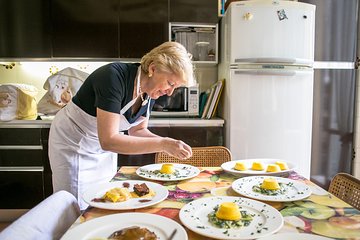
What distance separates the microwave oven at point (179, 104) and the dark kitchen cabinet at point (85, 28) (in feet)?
1.99

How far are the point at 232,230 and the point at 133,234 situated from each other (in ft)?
0.78

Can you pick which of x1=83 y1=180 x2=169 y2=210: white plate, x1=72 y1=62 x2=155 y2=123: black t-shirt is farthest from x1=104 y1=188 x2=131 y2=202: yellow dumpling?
x1=72 y1=62 x2=155 y2=123: black t-shirt

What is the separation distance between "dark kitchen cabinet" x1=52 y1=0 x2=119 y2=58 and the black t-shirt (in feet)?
4.23

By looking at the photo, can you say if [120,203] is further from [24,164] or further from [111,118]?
[24,164]

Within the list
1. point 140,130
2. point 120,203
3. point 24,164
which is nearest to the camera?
point 120,203

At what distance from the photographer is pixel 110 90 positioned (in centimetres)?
123

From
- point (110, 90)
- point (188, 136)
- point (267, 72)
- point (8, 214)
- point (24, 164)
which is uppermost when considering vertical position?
point (267, 72)

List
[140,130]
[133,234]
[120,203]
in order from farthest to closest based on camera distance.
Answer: [140,130], [120,203], [133,234]

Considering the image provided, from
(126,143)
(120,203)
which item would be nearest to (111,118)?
(126,143)

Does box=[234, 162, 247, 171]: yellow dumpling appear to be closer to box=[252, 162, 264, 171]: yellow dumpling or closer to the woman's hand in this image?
box=[252, 162, 264, 171]: yellow dumpling

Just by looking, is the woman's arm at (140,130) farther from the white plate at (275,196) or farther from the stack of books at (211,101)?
the stack of books at (211,101)

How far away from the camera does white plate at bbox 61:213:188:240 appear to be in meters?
0.70

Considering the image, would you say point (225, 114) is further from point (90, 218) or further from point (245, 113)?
point (90, 218)

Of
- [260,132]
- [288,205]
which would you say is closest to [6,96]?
[260,132]
